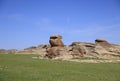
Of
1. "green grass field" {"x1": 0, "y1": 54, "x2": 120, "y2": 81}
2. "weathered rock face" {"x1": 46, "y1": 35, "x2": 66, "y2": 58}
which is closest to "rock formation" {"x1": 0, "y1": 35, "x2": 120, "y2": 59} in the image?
"weathered rock face" {"x1": 46, "y1": 35, "x2": 66, "y2": 58}

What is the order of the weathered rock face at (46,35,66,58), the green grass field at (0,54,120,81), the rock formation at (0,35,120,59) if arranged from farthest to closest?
1. the weathered rock face at (46,35,66,58)
2. the rock formation at (0,35,120,59)
3. the green grass field at (0,54,120,81)

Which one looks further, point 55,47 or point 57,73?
point 55,47

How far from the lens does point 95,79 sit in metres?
20.3

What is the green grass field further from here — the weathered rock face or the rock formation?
the weathered rock face

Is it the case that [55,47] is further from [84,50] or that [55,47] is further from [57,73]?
[57,73]

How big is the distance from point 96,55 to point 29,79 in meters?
37.0

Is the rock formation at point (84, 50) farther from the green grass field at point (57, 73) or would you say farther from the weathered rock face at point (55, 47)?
the green grass field at point (57, 73)

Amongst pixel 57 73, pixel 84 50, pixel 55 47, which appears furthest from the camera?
pixel 55 47

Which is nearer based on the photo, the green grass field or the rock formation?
the green grass field

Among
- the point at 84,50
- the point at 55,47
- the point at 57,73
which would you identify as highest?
the point at 55,47

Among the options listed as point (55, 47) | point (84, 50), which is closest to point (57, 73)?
point (84, 50)

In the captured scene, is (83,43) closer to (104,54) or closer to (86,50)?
(86,50)

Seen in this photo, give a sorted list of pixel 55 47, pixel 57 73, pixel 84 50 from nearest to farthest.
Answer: pixel 57 73
pixel 84 50
pixel 55 47

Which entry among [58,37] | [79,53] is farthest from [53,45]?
[79,53]
